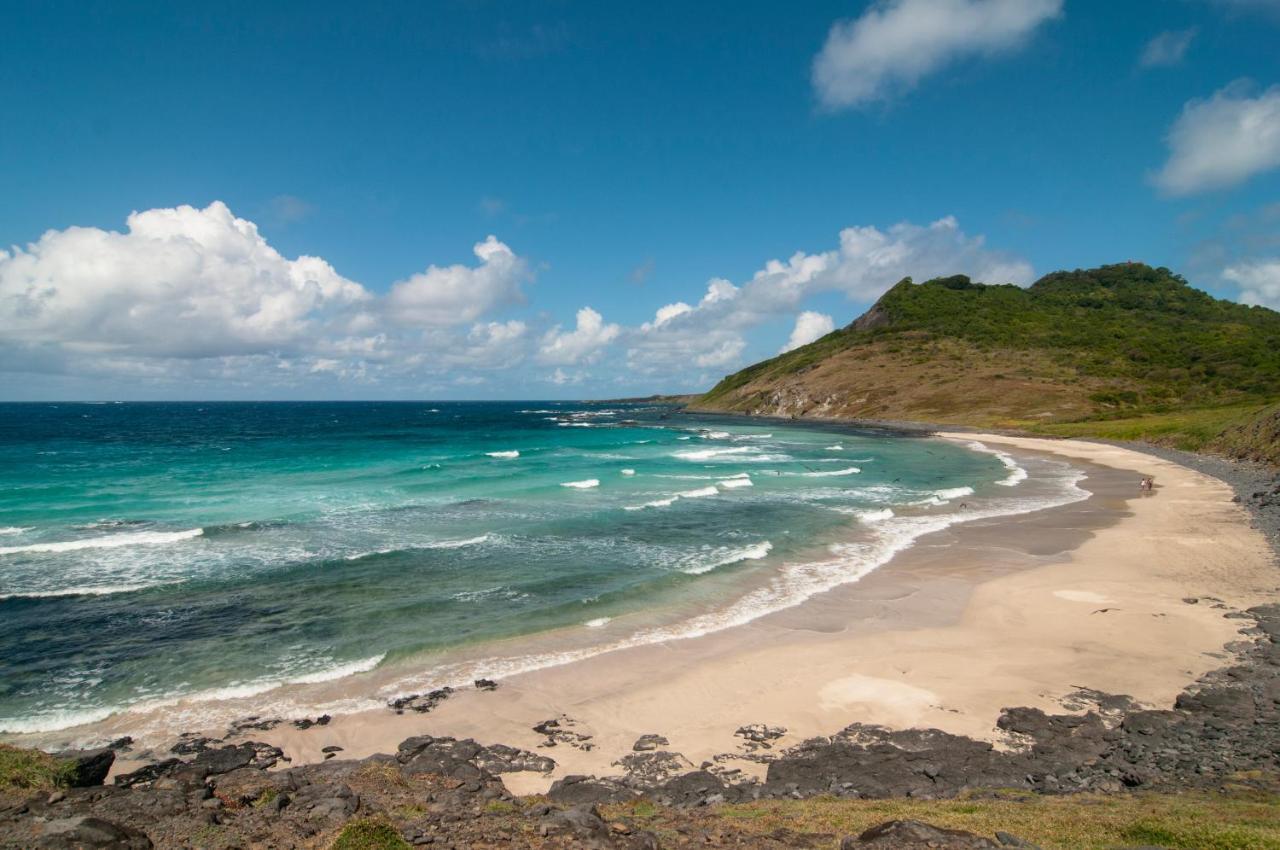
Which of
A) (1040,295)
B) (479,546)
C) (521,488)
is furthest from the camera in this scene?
(1040,295)

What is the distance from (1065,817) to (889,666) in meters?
7.86

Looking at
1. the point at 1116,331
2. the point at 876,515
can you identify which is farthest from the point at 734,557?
the point at 1116,331

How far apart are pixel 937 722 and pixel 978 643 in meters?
5.62

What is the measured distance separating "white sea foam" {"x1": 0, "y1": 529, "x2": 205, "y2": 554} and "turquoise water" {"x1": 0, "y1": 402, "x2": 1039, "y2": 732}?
0.17 metres

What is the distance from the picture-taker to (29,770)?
9609 millimetres

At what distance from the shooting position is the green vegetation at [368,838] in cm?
734

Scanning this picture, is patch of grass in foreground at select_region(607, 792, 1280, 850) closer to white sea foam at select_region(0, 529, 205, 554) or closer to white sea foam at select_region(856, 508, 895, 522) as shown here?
white sea foam at select_region(856, 508, 895, 522)

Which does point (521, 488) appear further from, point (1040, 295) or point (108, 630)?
point (1040, 295)

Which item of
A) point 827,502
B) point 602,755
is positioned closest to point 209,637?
point 602,755

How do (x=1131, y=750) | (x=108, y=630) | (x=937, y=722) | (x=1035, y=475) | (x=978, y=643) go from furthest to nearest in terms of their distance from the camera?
(x=1035, y=475) → (x=108, y=630) → (x=978, y=643) → (x=937, y=722) → (x=1131, y=750)

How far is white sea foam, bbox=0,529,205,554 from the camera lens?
28.2 m

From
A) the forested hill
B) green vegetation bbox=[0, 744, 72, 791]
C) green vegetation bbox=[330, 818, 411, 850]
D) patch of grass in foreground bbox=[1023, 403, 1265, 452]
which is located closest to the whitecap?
patch of grass in foreground bbox=[1023, 403, 1265, 452]

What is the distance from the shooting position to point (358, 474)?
5431cm

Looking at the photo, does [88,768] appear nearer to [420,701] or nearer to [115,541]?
[420,701]
